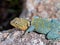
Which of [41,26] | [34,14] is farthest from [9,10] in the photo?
[41,26]

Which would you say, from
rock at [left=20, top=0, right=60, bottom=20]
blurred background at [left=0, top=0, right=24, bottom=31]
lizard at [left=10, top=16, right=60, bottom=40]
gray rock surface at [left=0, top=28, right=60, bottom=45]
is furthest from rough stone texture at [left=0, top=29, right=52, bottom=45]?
blurred background at [left=0, top=0, right=24, bottom=31]

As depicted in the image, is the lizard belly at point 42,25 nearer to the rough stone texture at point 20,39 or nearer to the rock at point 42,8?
the rough stone texture at point 20,39

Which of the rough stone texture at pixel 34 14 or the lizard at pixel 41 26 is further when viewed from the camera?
the lizard at pixel 41 26

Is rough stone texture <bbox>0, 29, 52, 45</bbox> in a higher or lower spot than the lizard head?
lower

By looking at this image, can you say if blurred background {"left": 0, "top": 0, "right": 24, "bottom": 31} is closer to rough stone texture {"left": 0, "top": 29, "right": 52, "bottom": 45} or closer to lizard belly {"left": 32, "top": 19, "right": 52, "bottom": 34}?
lizard belly {"left": 32, "top": 19, "right": 52, "bottom": 34}

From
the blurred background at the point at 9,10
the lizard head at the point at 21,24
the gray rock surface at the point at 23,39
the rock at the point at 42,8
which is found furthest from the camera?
the blurred background at the point at 9,10

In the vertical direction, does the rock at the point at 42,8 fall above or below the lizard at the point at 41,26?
above

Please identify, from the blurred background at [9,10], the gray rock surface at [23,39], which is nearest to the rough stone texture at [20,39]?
the gray rock surface at [23,39]

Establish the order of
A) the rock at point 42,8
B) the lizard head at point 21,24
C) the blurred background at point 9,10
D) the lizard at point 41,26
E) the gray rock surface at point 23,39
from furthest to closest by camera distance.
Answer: the blurred background at point 9,10 < the rock at point 42,8 < the lizard head at point 21,24 < the lizard at point 41,26 < the gray rock surface at point 23,39

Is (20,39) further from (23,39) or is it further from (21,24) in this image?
(21,24)
